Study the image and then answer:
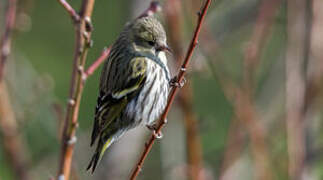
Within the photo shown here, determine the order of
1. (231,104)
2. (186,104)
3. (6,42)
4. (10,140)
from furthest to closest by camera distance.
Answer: (231,104), (186,104), (10,140), (6,42)

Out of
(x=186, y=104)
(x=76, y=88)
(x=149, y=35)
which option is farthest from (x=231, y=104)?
(x=76, y=88)

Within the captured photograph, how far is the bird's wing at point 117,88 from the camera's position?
354cm

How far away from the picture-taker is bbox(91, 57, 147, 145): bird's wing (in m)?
3.54

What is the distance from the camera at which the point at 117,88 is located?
141 inches

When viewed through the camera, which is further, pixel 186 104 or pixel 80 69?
pixel 186 104

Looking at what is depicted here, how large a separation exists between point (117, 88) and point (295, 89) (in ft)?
4.14

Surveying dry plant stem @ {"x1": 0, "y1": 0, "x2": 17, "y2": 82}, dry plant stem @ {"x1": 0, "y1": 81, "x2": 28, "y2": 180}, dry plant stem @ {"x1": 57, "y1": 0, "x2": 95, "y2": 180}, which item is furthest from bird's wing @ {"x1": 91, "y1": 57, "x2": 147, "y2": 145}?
dry plant stem @ {"x1": 57, "y1": 0, "x2": 95, "y2": 180}

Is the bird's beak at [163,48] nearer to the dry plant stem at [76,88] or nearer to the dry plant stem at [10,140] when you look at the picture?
the dry plant stem at [10,140]

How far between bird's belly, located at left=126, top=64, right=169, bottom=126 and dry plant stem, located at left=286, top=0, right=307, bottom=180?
2.57 feet

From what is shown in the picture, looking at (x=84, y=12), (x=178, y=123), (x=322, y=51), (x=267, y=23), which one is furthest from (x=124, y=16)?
(x=84, y=12)

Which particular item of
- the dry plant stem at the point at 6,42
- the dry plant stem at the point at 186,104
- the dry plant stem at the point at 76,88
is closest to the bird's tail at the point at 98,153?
the dry plant stem at the point at 186,104

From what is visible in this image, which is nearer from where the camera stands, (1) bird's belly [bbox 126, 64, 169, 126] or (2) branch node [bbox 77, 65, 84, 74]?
(2) branch node [bbox 77, 65, 84, 74]

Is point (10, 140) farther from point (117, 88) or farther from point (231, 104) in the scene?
point (231, 104)

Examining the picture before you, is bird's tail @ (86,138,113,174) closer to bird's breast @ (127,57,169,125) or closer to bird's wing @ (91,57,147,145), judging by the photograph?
bird's wing @ (91,57,147,145)
